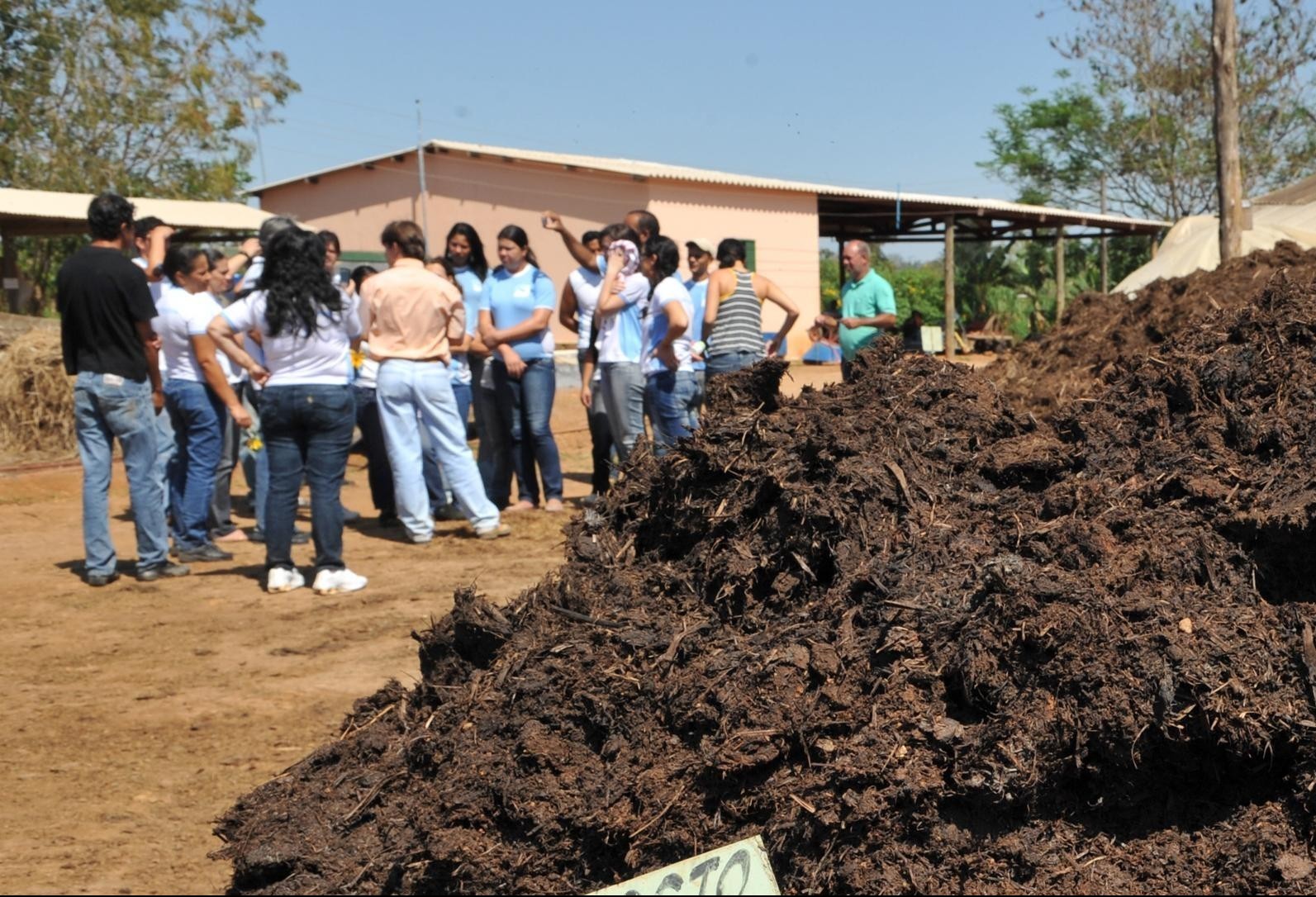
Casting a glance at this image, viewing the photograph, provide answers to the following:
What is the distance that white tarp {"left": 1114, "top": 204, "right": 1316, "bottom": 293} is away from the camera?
1633 cm

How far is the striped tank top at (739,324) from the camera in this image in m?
8.98

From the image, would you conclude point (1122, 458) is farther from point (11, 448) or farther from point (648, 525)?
point (11, 448)

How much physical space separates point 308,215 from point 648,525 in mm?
29654

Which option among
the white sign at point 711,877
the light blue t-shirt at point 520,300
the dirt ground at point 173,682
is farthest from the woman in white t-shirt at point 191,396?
the white sign at point 711,877

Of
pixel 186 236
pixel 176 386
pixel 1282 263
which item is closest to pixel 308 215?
pixel 186 236

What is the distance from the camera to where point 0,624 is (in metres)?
6.60

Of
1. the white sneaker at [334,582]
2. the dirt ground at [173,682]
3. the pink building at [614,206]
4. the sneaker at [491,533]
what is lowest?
the dirt ground at [173,682]

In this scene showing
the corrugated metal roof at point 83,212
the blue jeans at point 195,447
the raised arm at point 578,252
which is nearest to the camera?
Result: the blue jeans at point 195,447

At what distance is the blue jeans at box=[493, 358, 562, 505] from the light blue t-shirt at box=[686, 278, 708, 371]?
1.10 meters

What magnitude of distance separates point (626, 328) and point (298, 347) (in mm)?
2738

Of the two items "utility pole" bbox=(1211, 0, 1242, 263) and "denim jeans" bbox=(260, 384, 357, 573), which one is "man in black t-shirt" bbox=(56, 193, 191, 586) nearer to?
"denim jeans" bbox=(260, 384, 357, 573)

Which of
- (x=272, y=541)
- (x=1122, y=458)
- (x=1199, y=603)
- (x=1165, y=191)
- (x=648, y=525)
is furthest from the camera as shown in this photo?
(x=1165, y=191)

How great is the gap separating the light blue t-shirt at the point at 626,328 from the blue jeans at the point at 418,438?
1.22 m

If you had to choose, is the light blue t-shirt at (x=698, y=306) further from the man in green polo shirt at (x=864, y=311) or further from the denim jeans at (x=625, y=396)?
the man in green polo shirt at (x=864, y=311)
